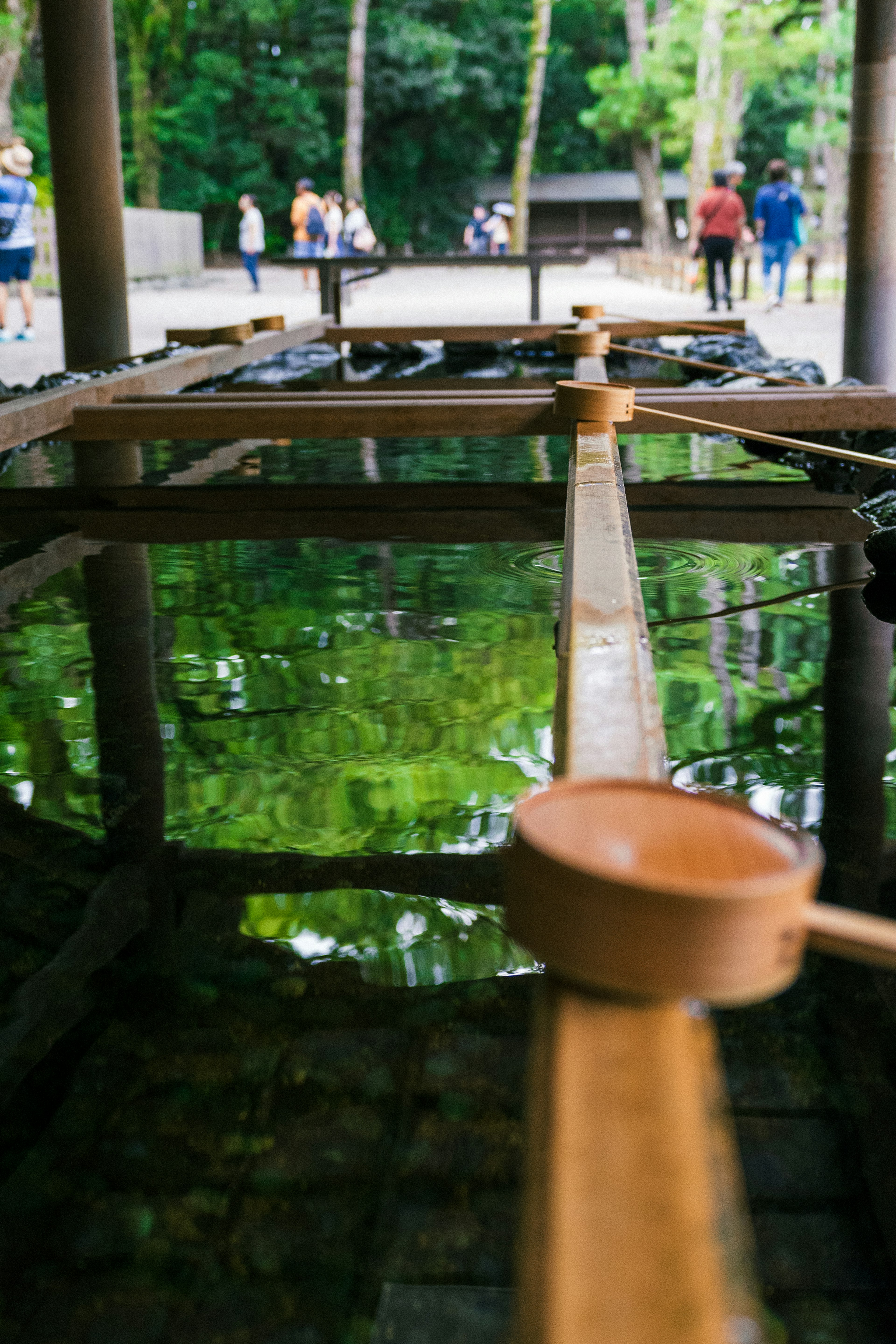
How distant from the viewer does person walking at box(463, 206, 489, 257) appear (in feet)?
97.2

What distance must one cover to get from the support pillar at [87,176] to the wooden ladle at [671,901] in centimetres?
642

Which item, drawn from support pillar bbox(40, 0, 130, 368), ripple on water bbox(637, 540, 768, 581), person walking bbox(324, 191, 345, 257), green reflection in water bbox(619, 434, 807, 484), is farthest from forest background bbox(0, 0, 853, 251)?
ripple on water bbox(637, 540, 768, 581)

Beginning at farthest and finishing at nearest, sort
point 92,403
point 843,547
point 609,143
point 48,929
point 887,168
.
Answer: point 609,143
point 887,168
point 92,403
point 843,547
point 48,929

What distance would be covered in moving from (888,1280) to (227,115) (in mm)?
40094

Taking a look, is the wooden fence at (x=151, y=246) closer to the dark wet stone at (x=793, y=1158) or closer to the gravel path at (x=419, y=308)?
the gravel path at (x=419, y=308)

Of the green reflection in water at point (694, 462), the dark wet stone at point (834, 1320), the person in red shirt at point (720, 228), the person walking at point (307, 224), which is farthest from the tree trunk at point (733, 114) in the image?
the dark wet stone at point (834, 1320)

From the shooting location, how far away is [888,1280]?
1.26 meters

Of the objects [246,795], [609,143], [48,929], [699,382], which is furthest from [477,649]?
[609,143]

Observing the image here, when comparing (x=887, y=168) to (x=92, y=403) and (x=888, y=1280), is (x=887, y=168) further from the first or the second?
(x=888, y=1280)

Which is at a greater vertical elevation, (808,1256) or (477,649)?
(477,649)

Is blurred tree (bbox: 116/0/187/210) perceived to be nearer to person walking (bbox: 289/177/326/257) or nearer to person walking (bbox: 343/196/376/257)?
person walking (bbox: 343/196/376/257)

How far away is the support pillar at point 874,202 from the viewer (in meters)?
6.67

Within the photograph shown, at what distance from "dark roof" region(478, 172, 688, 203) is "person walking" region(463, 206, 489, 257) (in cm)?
1026

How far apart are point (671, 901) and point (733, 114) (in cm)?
3314
